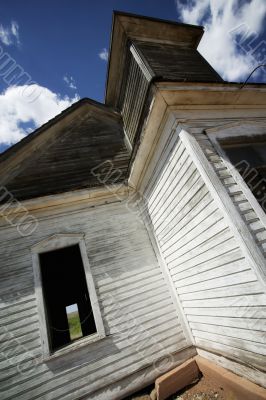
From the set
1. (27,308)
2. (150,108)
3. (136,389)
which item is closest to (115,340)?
(136,389)

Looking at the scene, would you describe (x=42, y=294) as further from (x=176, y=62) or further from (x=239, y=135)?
(x=176, y=62)

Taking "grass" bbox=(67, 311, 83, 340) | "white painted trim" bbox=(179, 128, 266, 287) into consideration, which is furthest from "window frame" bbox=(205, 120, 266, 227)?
"grass" bbox=(67, 311, 83, 340)

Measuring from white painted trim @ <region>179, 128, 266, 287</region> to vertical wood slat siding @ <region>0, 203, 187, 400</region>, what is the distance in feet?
8.47

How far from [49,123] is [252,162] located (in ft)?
20.2

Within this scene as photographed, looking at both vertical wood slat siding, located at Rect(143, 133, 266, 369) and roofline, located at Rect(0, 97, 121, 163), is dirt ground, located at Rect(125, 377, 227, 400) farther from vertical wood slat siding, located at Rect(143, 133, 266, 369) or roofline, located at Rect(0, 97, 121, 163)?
roofline, located at Rect(0, 97, 121, 163)

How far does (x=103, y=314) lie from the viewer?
4.57m

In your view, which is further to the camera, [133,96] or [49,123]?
[49,123]

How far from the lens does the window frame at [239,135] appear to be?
131 inches

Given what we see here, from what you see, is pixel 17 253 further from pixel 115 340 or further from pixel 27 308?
pixel 115 340

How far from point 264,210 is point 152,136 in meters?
2.38

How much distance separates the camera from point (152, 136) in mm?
4469

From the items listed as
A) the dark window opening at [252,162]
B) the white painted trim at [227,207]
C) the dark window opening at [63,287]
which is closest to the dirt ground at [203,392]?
the white painted trim at [227,207]

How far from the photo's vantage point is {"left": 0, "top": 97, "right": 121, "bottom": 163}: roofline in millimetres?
6524

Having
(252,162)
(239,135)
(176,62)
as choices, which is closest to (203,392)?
(252,162)
